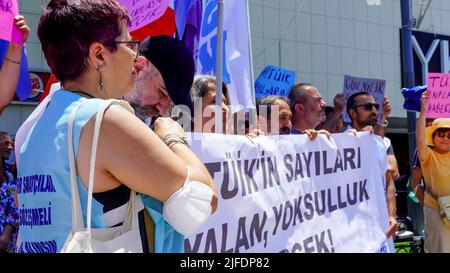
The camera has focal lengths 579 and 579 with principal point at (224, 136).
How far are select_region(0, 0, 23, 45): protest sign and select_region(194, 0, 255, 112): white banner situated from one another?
56.5 inches

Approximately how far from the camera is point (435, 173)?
18.5 feet

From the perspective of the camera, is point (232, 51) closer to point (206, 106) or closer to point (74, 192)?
point (206, 106)

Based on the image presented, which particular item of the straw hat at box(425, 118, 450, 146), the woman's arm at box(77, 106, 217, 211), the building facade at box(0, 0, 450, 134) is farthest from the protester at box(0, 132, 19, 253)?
the building facade at box(0, 0, 450, 134)

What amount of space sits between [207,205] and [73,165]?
397 millimetres

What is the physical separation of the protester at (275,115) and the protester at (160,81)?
1.88 meters

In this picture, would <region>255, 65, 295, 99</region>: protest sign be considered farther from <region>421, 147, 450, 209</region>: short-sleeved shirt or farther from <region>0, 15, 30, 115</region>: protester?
<region>0, 15, 30, 115</region>: protester

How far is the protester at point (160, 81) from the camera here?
229 cm

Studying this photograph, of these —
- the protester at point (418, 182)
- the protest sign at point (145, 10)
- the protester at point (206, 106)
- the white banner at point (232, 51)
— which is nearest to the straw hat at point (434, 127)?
the protester at point (418, 182)

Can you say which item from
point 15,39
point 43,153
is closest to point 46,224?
point 43,153

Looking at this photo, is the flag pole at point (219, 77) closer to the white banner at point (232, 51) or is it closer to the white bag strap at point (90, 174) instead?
the white banner at point (232, 51)

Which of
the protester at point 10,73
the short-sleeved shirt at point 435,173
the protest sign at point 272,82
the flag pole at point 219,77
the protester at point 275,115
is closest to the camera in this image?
the protester at point 10,73

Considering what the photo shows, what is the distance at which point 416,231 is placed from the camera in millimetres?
8867

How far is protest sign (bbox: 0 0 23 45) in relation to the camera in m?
2.88

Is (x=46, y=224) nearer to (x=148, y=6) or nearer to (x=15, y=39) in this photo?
(x=15, y=39)
